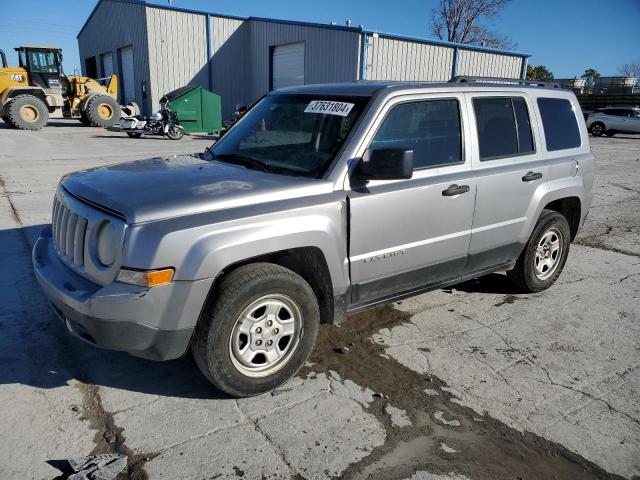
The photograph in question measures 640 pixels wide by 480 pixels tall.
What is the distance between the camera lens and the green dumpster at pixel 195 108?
18.8 metres

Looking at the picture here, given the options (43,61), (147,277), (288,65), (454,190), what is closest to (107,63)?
(43,61)

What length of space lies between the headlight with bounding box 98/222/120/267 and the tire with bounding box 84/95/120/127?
2103cm

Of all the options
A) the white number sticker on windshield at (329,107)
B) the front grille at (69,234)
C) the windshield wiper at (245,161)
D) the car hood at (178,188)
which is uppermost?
the white number sticker on windshield at (329,107)

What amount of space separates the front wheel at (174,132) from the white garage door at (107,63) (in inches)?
598

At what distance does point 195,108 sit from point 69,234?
1719 cm

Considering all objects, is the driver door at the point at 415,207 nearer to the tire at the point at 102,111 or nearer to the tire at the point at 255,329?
the tire at the point at 255,329

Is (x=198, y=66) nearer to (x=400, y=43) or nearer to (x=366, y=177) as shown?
(x=400, y=43)

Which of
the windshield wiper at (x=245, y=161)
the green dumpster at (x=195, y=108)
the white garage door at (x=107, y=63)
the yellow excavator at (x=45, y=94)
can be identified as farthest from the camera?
the white garage door at (x=107, y=63)

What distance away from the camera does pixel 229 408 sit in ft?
10.2

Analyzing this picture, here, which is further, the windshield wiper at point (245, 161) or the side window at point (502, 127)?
the side window at point (502, 127)

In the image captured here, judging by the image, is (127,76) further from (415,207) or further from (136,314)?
(136,314)

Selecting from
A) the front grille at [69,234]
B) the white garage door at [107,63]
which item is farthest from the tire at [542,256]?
the white garage door at [107,63]

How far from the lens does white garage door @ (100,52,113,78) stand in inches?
1220

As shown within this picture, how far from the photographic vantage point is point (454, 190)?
151 inches
